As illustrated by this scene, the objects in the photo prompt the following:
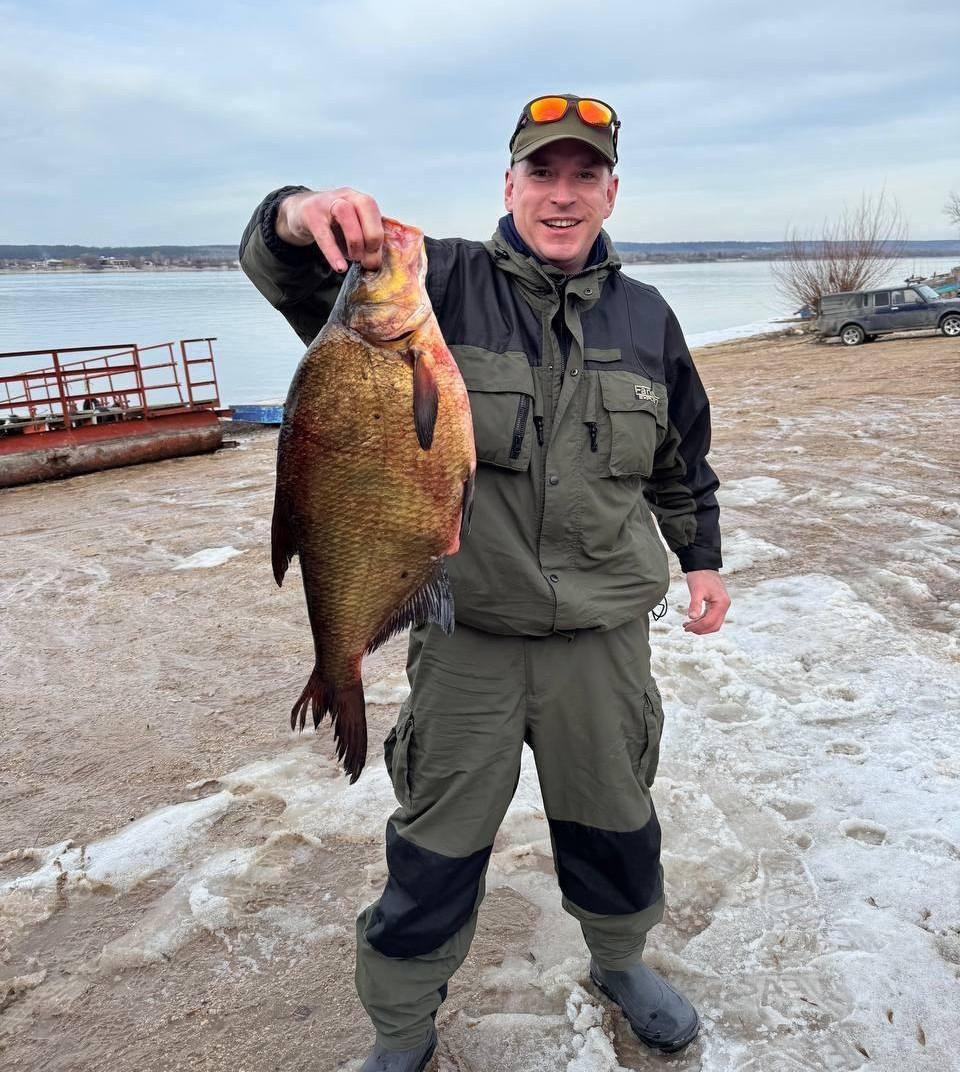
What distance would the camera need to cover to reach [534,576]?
2.03m

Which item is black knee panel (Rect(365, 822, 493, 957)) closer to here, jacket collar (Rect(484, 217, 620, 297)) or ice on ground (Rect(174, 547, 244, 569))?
jacket collar (Rect(484, 217, 620, 297))

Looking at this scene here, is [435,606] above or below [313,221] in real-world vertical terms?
below

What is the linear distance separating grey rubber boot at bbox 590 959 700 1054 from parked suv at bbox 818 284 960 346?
2210 cm

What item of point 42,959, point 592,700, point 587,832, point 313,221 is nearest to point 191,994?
point 42,959

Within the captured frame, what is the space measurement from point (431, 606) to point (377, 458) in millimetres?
364

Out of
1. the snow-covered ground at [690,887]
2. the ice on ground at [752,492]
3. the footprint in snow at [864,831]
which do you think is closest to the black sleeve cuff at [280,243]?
the snow-covered ground at [690,887]

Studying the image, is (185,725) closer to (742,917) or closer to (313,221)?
(742,917)

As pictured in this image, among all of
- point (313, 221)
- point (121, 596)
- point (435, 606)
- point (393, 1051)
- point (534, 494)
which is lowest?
point (121, 596)

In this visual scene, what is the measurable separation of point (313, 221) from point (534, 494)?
0.80 m

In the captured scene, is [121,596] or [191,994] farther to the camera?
[121,596]

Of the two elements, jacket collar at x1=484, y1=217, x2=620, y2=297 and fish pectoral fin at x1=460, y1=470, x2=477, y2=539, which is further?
jacket collar at x1=484, y1=217, x2=620, y2=297

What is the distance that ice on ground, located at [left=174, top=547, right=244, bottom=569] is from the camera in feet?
23.4

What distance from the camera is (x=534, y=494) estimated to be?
6.77ft

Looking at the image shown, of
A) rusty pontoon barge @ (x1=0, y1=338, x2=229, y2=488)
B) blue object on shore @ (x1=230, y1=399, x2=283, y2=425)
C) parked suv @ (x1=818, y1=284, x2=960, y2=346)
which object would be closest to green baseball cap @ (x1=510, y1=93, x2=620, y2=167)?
rusty pontoon barge @ (x1=0, y1=338, x2=229, y2=488)
